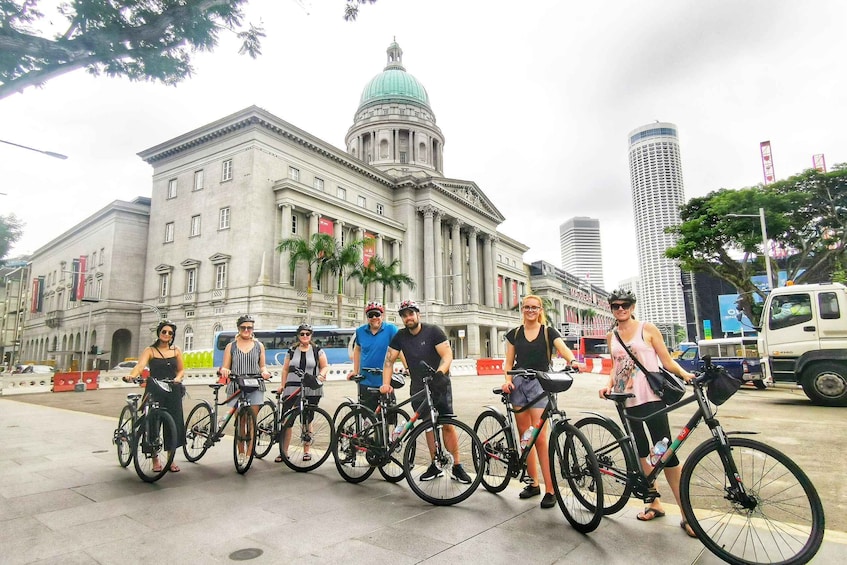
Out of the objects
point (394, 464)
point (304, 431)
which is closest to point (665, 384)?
point (394, 464)

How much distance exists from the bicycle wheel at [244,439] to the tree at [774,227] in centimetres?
2641

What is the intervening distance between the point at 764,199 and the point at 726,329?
38290mm

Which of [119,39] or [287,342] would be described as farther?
[287,342]

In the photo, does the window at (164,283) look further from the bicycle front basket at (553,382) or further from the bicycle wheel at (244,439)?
the bicycle front basket at (553,382)

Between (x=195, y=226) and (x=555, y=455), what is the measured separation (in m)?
46.9

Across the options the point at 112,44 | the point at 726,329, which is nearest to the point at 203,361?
the point at 112,44

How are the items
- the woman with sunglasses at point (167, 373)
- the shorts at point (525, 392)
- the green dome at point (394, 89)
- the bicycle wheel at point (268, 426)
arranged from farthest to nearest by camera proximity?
the green dome at point (394, 89) → the bicycle wheel at point (268, 426) → the woman with sunglasses at point (167, 373) → the shorts at point (525, 392)

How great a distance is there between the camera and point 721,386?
3.86 metres

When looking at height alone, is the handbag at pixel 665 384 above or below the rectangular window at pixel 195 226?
below

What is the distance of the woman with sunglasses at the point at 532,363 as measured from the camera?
509cm

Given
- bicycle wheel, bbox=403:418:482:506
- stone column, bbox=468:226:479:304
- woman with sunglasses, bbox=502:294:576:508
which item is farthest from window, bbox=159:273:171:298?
woman with sunglasses, bbox=502:294:576:508

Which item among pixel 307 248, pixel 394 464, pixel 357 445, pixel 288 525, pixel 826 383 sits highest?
pixel 307 248

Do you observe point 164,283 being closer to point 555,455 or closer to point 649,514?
point 555,455

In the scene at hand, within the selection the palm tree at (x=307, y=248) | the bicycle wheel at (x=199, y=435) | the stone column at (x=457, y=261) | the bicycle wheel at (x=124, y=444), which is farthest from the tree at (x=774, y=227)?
the stone column at (x=457, y=261)
